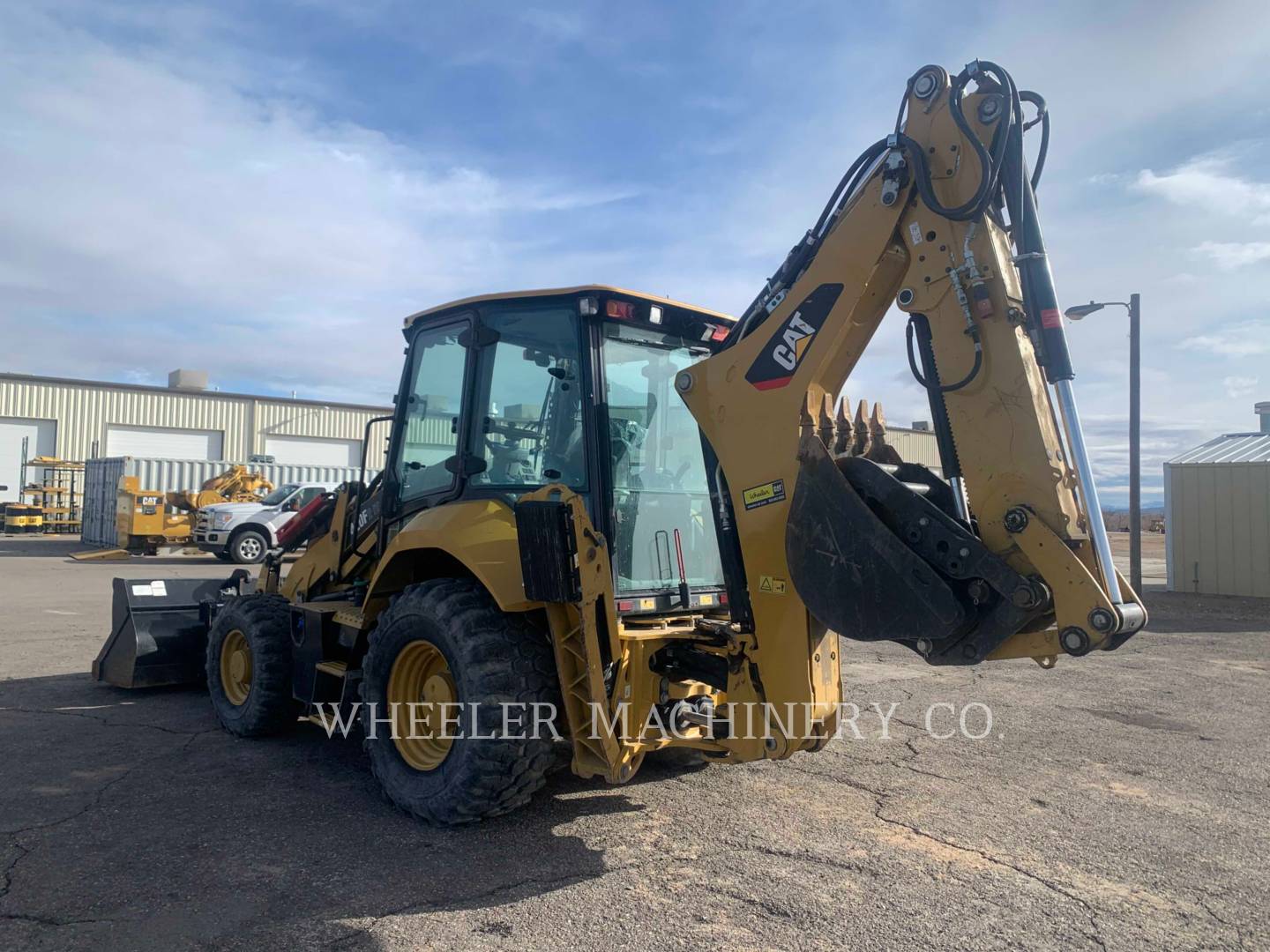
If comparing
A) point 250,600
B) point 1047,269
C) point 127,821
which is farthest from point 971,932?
point 250,600

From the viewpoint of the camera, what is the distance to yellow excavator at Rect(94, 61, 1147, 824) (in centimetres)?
352

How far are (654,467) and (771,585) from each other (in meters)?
1.02

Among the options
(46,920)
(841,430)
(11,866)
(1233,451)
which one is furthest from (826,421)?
(1233,451)

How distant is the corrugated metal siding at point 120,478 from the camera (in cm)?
2680

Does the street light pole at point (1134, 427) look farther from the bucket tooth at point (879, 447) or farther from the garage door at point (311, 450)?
Result: the garage door at point (311, 450)

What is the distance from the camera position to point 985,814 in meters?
4.89

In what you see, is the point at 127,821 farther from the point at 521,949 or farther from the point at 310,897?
the point at 521,949

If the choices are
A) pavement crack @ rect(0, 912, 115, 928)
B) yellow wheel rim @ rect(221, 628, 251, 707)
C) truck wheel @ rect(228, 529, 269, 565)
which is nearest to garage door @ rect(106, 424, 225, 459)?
truck wheel @ rect(228, 529, 269, 565)

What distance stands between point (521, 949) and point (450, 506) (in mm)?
2295

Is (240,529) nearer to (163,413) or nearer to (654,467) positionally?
(163,413)

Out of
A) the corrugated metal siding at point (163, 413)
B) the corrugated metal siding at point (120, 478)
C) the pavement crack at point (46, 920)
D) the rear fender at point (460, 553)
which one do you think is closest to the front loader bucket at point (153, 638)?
the rear fender at point (460, 553)

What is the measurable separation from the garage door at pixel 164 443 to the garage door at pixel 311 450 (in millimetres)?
2023

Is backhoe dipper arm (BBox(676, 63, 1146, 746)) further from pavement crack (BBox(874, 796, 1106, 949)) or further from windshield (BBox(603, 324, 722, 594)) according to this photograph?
pavement crack (BBox(874, 796, 1106, 949))

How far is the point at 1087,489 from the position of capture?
11.2 feet
